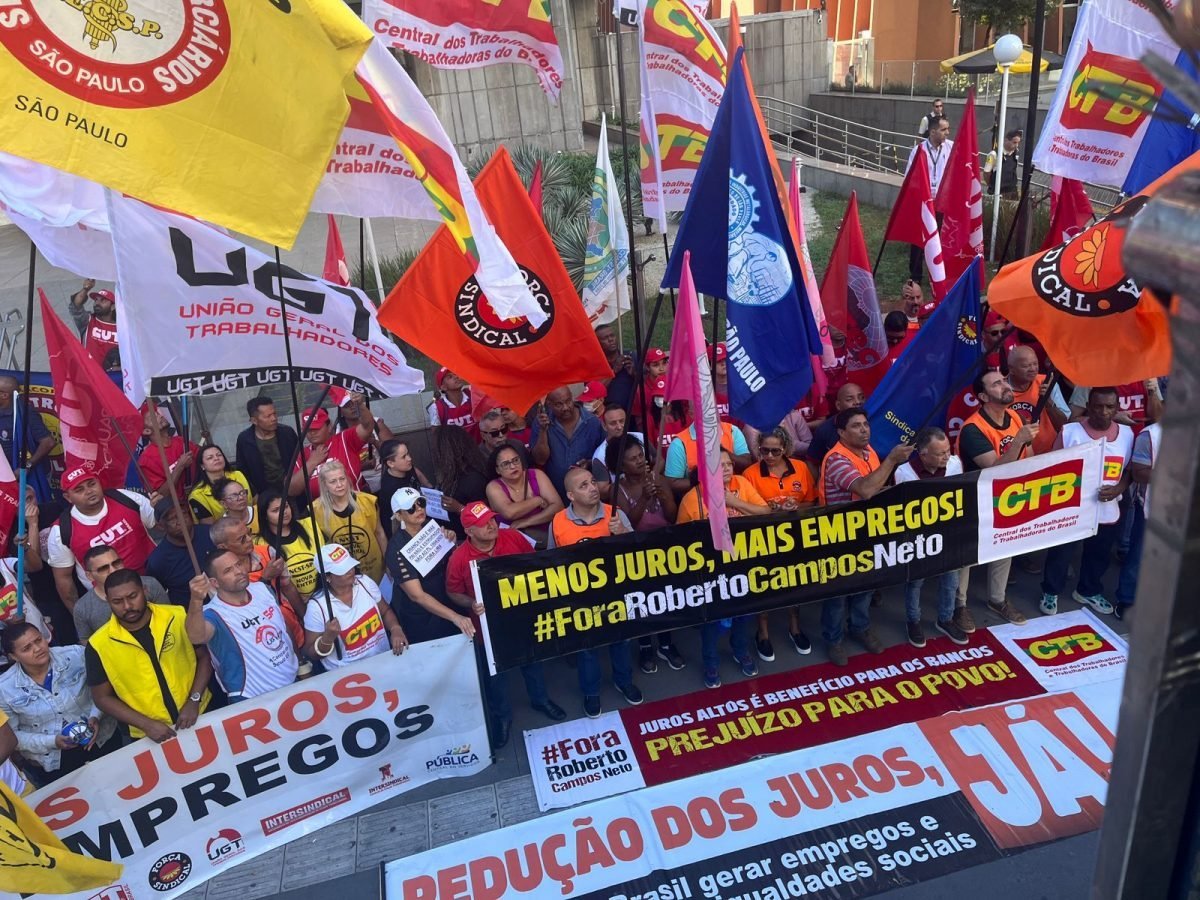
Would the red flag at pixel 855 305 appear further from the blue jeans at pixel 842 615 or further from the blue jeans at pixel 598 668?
the blue jeans at pixel 598 668

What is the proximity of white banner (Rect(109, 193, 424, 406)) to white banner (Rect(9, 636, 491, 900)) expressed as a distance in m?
1.77

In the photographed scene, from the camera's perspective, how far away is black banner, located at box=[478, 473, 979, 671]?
5.48m

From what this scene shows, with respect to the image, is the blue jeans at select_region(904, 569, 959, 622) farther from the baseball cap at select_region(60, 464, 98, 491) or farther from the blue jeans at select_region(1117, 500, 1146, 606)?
the baseball cap at select_region(60, 464, 98, 491)

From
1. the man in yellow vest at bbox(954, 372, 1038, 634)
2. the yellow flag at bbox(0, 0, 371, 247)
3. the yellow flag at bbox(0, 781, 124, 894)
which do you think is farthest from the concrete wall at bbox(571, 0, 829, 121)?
the yellow flag at bbox(0, 781, 124, 894)

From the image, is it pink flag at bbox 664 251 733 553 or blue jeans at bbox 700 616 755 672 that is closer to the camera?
pink flag at bbox 664 251 733 553

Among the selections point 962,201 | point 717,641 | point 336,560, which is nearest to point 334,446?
point 336,560

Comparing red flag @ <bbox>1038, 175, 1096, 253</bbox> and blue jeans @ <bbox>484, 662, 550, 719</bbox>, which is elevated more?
red flag @ <bbox>1038, 175, 1096, 253</bbox>

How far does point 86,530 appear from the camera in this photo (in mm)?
6004

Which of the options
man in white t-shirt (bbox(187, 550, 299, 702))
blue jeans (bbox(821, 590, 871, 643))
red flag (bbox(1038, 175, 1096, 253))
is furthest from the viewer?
red flag (bbox(1038, 175, 1096, 253))

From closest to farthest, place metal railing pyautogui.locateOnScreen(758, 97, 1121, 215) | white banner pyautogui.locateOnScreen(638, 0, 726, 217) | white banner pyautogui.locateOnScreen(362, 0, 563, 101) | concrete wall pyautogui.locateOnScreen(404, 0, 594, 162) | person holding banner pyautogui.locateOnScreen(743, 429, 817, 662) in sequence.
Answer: person holding banner pyautogui.locateOnScreen(743, 429, 817, 662) → white banner pyautogui.locateOnScreen(362, 0, 563, 101) → white banner pyautogui.locateOnScreen(638, 0, 726, 217) → concrete wall pyautogui.locateOnScreen(404, 0, 594, 162) → metal railing pyautogui.locateOnScreen(758, 97, 1121, 215)

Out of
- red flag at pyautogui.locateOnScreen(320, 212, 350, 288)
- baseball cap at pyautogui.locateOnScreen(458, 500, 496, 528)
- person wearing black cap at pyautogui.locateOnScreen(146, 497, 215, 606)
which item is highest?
red flag at pyautogui.locateOnScreen(320, 212, 350, 288)

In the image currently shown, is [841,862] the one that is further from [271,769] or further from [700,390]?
[271,769]

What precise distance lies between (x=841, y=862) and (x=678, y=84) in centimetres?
602

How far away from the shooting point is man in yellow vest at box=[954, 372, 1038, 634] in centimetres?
612
